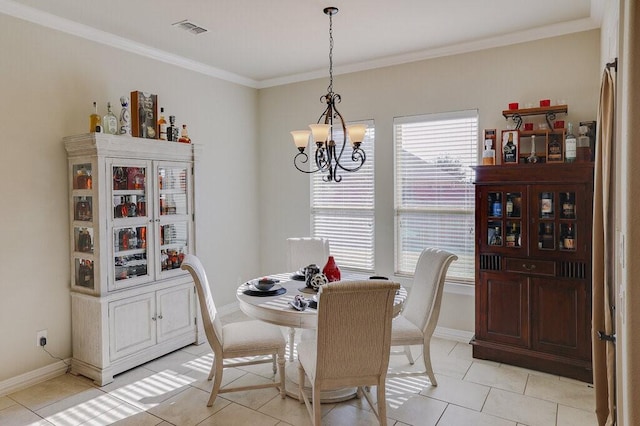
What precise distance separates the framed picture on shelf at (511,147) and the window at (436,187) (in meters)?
0.43

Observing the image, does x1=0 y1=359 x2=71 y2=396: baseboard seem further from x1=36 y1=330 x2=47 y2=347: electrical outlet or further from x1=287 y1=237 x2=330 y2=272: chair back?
x1=287 y1=237 x2=330 y2=272: chair back

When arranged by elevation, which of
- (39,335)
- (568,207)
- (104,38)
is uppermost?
(104,38)

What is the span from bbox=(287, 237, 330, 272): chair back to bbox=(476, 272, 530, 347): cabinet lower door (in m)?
1.52

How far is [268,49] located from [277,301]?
2.67 meters

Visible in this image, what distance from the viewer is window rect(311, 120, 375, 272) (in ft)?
15.9

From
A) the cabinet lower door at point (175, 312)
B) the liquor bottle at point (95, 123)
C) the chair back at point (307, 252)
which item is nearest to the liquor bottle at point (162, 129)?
the liquor bottle at point (95, 123)

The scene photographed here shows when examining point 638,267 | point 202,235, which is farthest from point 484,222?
point 202,235

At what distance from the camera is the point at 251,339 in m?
3.05

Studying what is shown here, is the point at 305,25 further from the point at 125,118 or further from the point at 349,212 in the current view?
the point at 349,212

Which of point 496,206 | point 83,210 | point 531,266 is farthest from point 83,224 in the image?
point 531,266

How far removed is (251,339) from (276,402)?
50cm

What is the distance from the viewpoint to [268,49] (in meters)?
4.25

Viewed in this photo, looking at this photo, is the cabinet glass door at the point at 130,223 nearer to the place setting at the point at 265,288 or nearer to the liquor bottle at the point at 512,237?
the place setting at the point at 265,288

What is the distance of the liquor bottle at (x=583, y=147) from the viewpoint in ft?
11.1
